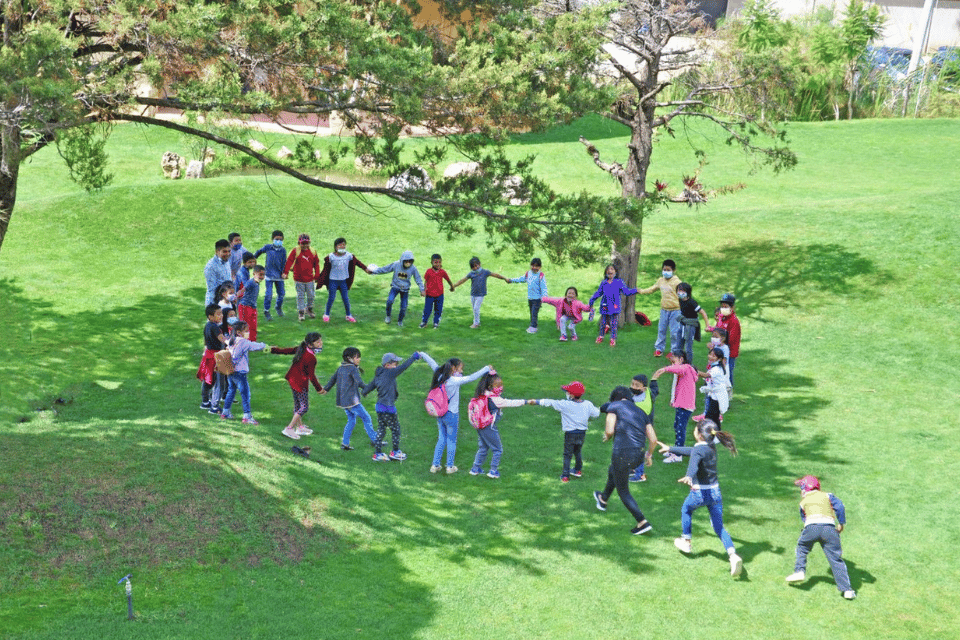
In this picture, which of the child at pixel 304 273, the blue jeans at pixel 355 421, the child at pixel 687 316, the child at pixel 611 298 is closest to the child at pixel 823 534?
the blue jeans at pixel 355 421

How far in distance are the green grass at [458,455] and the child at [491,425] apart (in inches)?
10.8

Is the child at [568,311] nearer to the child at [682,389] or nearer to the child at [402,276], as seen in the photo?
the child at [402,276]

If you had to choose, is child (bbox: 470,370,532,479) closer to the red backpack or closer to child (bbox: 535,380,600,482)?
the red backpack

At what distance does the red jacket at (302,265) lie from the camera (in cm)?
1831

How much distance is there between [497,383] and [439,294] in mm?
6818

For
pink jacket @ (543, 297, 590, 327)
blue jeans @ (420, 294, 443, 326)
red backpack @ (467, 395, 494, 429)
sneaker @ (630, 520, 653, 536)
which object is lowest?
sneaker @ (630, 520, 653, 536)

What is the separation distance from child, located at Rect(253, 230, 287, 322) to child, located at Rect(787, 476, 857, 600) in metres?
11.5

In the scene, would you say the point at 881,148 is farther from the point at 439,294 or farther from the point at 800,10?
the point at 439,294

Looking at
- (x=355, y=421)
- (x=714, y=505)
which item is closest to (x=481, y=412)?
(x=355, y=421)

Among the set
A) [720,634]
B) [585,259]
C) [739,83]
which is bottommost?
[720,634]

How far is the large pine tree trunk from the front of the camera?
11047 mm

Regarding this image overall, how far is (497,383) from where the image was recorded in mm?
12156

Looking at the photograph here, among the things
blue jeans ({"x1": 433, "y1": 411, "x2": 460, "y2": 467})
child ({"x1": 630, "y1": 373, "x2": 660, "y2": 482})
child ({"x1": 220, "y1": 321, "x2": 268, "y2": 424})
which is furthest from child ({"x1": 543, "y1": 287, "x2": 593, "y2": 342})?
child ({"x1": 220, "y1": 321, "x2": 268, "y2": 424})

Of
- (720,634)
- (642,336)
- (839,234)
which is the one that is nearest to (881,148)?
(839,234)
